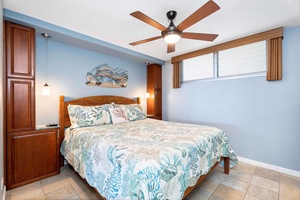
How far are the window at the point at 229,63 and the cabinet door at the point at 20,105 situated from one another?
3.29m

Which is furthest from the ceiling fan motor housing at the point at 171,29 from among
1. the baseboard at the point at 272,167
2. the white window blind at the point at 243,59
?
the baseboard at the point at 272,167

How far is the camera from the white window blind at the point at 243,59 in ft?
8.91

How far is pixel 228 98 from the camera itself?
307 centimetres

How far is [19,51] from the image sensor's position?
81.4 inches

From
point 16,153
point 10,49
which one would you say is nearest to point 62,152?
point 16,153

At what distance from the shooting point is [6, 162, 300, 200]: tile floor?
1.87m

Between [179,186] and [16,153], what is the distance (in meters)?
2.22

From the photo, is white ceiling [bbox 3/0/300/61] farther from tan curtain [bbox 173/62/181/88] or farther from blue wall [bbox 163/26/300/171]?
tan curtain [bbox 173/62/181/88]

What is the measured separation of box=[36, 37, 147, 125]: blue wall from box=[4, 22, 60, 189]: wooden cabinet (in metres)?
0.45

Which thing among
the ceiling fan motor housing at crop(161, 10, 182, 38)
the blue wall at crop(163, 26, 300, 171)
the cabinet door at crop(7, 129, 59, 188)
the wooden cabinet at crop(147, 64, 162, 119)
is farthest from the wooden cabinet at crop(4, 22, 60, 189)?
the blue wall at crop(163, 26, 300, 171)

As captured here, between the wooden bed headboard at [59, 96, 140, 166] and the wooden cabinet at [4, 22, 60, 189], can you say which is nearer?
the wooden cabinet at [4, 22, 60, 189]

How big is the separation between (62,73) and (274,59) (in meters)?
3.85

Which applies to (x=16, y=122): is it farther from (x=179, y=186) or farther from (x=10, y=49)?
Result: (x=179, y=186)

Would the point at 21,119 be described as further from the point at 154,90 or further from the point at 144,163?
the point at 154,90
